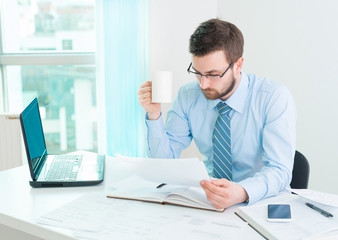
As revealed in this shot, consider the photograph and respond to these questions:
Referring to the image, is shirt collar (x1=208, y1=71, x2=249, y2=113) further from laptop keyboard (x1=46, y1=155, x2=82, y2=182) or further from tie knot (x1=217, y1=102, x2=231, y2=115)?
laptop keyboard (x1=46, y1=155, x2=82, y2=182)

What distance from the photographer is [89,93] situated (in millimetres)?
3330

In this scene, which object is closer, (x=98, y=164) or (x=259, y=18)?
(x=98, y=164)

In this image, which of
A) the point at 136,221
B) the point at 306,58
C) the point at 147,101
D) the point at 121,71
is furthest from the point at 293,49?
the point at 136,221

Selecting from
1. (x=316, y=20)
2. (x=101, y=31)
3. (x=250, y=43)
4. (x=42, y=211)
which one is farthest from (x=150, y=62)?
(x=42, y=211)

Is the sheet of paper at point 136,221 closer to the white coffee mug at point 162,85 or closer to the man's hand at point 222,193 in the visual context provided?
the man's hand at point 222,193

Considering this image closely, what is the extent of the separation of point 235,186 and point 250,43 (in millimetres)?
1907

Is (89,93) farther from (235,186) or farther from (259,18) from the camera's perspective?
(235,186)

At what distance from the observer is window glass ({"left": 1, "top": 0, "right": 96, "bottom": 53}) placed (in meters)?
3.17

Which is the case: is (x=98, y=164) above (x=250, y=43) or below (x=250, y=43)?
below

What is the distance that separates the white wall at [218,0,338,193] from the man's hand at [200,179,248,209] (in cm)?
176

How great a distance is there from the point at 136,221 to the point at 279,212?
408mm

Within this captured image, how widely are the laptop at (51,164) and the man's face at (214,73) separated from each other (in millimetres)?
540

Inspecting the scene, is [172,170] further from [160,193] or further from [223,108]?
[223,108]

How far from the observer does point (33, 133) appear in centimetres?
151
